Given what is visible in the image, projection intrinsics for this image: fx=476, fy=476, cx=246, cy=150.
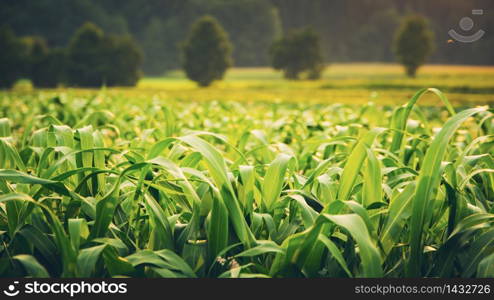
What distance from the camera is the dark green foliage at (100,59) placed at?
29484 millimetres

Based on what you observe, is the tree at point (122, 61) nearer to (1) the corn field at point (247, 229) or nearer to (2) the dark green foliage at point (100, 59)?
(2) the dark green foliage at point (100, 59)

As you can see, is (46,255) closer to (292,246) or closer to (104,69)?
(292,246)

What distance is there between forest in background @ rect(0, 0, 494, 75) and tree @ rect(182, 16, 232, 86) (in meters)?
1.04

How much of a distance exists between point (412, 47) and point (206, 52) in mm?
12417

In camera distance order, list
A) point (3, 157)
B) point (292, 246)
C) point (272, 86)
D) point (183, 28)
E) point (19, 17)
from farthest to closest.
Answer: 1. point (183, 28)
2. point (272, 86)
3. point (19, 17)
4. point (3, 157)
5. point (292, 246)

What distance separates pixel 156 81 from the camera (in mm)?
29453

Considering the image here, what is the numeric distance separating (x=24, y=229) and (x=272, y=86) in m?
25.5

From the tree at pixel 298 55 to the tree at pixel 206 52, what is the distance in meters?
4.17

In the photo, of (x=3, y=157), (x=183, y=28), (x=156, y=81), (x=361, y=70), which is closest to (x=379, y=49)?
(x=361, y=70)

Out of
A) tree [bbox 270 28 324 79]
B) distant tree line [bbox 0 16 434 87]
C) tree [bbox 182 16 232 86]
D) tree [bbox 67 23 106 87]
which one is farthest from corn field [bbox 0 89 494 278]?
tree [bbox 67 23 106 87]

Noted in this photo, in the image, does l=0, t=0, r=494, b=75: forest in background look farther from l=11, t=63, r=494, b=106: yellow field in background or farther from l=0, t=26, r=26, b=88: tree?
l=0, t=26, r=26, b=88: tree

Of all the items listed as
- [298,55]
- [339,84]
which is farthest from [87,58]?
[339,84]

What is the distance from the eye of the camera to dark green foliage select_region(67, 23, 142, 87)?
Result: 29.5 m

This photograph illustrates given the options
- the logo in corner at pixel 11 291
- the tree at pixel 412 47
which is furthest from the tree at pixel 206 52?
the logo in corner at pixel 11 291
